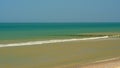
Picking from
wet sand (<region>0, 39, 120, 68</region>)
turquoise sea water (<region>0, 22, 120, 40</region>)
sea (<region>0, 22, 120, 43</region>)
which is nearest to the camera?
wet sand (<region>0, 39, 120, 68</region>)

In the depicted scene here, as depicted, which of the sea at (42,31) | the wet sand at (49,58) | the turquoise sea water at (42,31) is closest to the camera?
the wet sand at (49,58)

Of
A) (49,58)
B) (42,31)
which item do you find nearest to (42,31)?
(42,31)

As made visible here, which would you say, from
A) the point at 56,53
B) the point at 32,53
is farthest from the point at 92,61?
the point at 32,53

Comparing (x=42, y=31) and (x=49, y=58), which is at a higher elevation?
(x=49, y=58)

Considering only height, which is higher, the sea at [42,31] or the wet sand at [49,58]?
the wet sand at [49,58]

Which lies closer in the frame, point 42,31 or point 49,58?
point 49,58

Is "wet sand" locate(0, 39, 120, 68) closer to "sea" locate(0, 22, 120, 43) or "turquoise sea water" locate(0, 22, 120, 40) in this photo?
"sea" locate(0, 22, 120, 43)

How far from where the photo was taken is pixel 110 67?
9141mm

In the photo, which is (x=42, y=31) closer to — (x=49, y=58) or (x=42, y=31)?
Answer: (x=42, y=31)

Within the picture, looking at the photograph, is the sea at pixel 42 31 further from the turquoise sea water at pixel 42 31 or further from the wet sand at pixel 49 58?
the wet sand at pixel 49 58

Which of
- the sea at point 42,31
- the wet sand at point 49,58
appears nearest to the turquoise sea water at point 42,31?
the sea at point 42,31

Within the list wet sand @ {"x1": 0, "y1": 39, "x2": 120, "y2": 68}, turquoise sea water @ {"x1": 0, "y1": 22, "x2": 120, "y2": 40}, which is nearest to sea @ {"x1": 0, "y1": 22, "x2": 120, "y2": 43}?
turquoise sea water @ {"x1": 0, "y1": 22, "x2": 120, "y2": 40}

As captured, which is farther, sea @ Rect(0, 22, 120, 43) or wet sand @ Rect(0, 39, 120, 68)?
sea @ Rect(0, 22, 120, 43)

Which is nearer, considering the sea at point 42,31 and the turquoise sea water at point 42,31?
the sea at point 42,31
